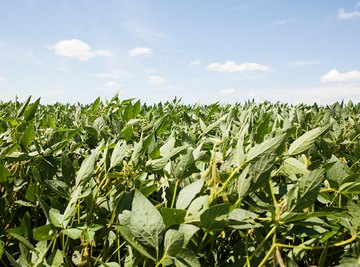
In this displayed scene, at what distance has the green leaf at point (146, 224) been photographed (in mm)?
894

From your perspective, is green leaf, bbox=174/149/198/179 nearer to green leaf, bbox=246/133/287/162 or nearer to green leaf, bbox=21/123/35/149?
green leaf, bbox=246/133/287/162

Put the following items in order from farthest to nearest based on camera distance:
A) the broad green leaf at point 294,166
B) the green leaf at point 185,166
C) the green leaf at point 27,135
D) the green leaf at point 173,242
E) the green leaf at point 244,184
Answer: the green leaf at point 27,135 → the broad green leaf at point 294,166 → the green leaf at point 185,166 → the green leaf at point 244,184 → the green leaf at point 173,242

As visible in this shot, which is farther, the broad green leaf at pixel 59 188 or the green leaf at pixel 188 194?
the broad green leaf at pixel 59 188

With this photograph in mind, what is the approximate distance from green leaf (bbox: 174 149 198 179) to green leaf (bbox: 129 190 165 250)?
252 mm

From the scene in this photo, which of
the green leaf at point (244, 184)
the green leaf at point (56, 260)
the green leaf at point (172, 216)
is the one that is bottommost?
the green leaf at point (56, 260)

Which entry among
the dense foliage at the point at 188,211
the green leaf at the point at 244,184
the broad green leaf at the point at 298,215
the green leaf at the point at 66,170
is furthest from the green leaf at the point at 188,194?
the green leaf at the point at 66,170

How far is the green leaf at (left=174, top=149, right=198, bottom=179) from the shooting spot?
1.12 meters

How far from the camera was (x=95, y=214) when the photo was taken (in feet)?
4.12

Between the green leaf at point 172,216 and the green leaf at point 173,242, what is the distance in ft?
0.19

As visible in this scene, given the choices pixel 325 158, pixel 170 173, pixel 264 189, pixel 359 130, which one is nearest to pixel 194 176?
pixel 170 173

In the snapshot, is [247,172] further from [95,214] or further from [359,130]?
[359,130]

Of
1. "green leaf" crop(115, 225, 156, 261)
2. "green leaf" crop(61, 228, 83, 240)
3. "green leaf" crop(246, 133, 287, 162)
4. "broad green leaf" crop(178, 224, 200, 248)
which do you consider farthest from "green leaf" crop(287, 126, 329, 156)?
"green leaf" crop(61, 228, 83, 240)

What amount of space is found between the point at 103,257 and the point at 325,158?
3.68 feet

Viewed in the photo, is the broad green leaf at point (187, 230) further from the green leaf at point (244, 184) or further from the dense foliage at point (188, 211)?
the green leaf at point (244, 184)
